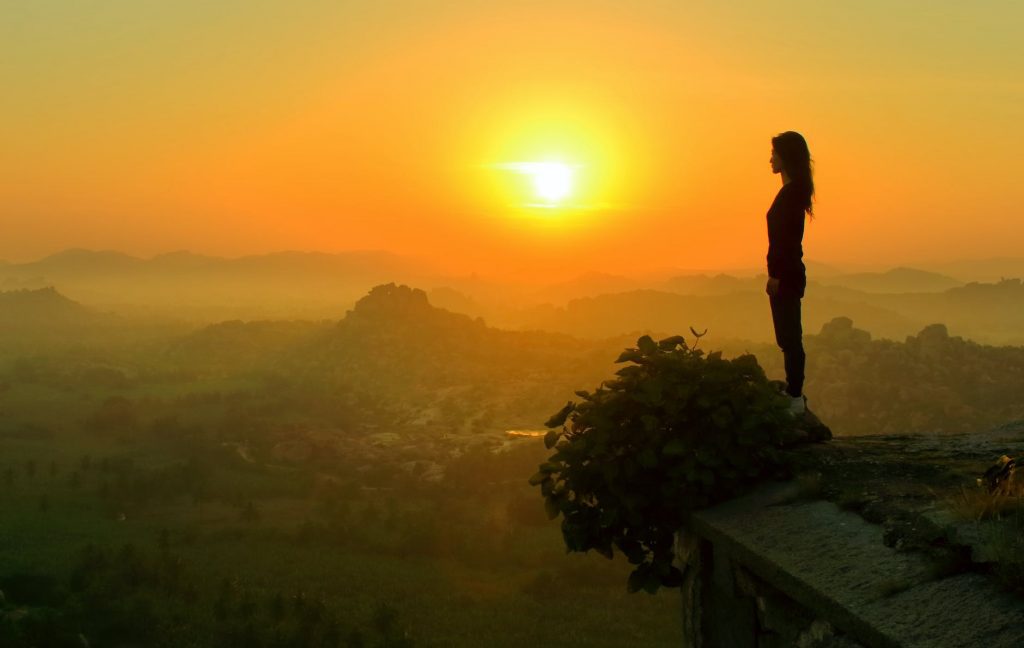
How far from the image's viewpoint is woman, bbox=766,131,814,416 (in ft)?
21.6

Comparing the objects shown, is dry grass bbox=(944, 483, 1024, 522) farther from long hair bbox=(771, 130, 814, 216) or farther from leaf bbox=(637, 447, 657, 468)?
long hair bbox=(771, 130, 814, 216)

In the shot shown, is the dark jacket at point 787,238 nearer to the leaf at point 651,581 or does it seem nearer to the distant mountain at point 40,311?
→ the leaf at point 651,581

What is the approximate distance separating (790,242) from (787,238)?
A: 41 millimetres

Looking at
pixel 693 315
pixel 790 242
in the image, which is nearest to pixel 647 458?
pixel 790 242

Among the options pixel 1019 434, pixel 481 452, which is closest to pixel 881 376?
pixel 481 452

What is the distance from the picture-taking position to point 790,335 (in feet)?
22.5

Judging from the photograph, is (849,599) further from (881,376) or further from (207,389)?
(207,389)

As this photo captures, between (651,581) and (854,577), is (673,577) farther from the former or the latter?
(854,577)

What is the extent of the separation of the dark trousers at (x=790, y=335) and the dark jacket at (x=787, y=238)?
12 centimetres

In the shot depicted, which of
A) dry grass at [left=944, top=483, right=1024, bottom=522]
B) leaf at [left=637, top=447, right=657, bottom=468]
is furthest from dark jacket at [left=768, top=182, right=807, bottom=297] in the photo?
dry grass at [left=944, top=483, right=1024, bottom=522]

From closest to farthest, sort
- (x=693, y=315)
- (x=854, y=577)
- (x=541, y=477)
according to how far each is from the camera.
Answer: (x=854, y=577)
(x=541, y=477)
(x=693, y=315)

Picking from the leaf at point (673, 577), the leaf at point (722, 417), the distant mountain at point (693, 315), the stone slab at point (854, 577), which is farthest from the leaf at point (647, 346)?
the distant mountain at point (693, 315)

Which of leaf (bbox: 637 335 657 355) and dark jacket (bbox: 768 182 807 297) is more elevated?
dark jacket (bbox: 768 182 807 297)

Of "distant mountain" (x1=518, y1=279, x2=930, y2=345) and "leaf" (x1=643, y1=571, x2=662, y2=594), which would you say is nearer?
"leaf" (x1=643, y1=571, x2=662, y2=594)
